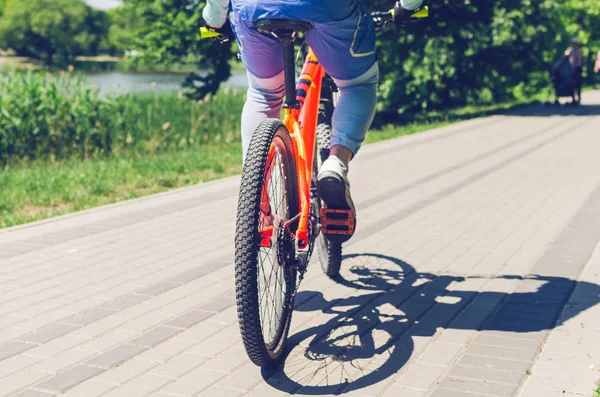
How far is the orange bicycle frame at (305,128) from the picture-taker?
361 cm

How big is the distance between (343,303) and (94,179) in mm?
5249

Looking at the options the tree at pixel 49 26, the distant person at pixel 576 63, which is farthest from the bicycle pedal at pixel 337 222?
the tree at pixel 49 26

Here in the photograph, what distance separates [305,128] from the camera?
13.2ft

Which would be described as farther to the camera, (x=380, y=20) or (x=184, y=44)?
(x=184, y=44)

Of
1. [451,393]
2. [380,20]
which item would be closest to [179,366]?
[451,393]

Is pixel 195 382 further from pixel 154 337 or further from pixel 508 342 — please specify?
pixel 508 342

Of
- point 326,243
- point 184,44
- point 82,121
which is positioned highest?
point 184,44

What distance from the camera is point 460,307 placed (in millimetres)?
4469

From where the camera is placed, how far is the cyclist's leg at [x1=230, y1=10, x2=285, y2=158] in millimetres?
3713

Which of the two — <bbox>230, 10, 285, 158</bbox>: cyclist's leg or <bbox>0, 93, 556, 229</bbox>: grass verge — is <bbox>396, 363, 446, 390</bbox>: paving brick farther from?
<bbox>0, 93, 556, 229</bbox>: grass verge

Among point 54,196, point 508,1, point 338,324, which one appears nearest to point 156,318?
point 338,324

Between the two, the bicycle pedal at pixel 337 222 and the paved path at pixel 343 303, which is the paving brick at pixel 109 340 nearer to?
the paved path at pixel 343 303

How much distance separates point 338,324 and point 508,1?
16.8 metres

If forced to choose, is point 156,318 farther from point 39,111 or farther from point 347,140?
point 39,111
